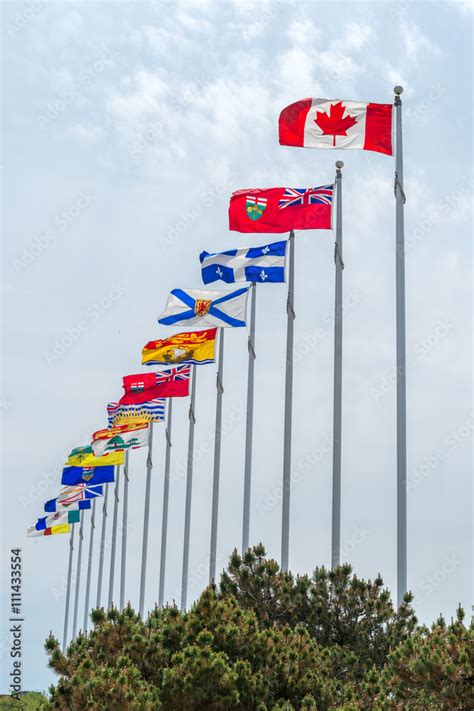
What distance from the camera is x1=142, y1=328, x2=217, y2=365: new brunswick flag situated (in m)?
38.4

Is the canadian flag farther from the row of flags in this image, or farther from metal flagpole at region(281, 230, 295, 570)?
metal flagpole at region(281, 230, 295, 570)

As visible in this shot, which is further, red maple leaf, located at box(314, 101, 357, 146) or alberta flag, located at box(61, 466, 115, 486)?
alberta flag, located at box(61, 466, 115, 486)

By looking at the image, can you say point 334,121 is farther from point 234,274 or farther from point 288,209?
point 234,274

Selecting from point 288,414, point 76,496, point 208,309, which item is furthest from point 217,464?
point 76,496

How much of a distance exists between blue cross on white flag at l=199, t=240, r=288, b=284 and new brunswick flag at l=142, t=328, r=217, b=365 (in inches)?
213

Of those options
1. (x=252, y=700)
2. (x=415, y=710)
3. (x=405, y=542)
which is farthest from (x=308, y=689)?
(x=405, y=542)

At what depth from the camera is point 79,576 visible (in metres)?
75.1

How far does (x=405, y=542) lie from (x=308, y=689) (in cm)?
463

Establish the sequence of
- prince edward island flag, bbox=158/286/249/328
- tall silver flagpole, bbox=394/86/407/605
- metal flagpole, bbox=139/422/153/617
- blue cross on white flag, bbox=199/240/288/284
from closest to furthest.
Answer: tall silver flagpole, bbox=394/86/407/605 → blue cross on white flag, bbox=199/240/288/284 → prince edward island flag, bbox=158/286/249/328 → metal flagpole, bbox=139/422/153/617

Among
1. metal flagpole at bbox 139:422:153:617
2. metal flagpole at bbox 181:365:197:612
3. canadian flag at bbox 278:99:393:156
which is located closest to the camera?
canadian flag at bbox 278:99:393:156

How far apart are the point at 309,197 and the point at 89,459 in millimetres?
26336

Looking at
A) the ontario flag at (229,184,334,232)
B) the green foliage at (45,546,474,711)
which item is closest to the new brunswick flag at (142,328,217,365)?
the ontario flag at (229,184,334,232)

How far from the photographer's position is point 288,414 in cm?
3062

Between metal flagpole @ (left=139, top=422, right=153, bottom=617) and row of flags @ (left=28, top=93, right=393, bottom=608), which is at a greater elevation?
row of flags @ (left=28, top=93, right=393, bottom=608)
